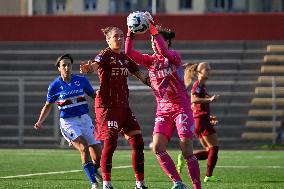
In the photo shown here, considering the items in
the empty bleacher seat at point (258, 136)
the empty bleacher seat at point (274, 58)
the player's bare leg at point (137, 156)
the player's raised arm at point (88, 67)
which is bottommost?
the empty bleacher seat at point (258, 136)

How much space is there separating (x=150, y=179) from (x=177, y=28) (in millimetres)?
20135

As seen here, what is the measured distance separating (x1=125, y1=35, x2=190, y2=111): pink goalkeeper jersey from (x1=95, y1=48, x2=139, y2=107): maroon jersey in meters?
0.83

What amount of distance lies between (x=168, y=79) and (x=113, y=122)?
1.19 meters

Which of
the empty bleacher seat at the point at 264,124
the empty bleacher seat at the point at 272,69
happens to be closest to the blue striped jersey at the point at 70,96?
the empty bleacher seat at the point at 264,124

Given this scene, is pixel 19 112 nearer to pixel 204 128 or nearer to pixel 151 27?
pixel 204 128

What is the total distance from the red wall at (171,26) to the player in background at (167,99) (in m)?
23.2

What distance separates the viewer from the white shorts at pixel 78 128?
1523 centimetres

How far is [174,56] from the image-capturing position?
13352 mm

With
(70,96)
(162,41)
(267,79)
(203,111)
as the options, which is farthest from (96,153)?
(267,79)

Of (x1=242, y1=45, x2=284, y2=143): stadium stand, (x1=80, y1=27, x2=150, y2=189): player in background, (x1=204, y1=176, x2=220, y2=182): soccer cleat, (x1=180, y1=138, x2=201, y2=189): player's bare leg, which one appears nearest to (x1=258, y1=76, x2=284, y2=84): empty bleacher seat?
(x1=242, y1=45, x2=284, y2=143): stadium stand

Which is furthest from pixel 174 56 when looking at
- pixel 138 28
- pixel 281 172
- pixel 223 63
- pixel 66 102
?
pixel 223 63

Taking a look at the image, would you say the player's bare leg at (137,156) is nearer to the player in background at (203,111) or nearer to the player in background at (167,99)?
the player in background at (167,99)

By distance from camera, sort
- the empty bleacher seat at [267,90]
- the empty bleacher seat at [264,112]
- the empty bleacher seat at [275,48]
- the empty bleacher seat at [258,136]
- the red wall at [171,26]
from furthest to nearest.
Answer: the red wall at [171,26], the empty bleacher seat at [275,48], the empty bleacher seat at [267,90], the empty bleacher seat at [264,112], the empty bleacher seat at [258,136]

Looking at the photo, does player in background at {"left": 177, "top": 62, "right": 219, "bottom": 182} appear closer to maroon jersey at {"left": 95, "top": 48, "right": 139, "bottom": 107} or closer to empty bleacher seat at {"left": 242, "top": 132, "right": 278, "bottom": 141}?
maroon jersey at {"left": 95, "top": 48, "right": 139, "bottom": 107}
